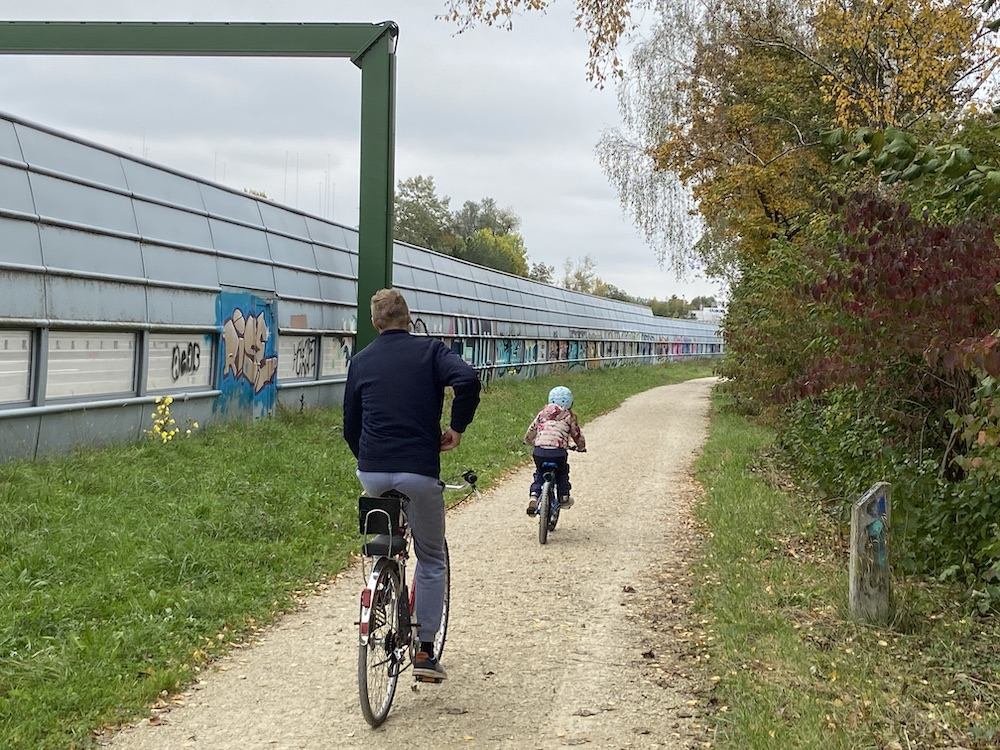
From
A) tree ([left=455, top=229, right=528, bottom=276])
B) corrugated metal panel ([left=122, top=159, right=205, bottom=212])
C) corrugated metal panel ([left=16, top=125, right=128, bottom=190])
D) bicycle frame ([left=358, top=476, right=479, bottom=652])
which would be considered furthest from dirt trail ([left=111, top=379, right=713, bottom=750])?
tree ([left=455, top=229, right=528, bottom=276])

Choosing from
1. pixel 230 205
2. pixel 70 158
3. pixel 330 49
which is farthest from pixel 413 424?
pixel 230 205

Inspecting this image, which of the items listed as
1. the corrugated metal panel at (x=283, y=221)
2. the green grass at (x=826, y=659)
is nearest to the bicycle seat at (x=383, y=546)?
the green grass at (x=826, y=659)

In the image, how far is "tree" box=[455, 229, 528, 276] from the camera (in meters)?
87.9

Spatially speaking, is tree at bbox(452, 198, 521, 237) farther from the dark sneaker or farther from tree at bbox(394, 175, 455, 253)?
the dark sneaker

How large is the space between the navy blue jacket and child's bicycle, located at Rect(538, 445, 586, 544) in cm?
426

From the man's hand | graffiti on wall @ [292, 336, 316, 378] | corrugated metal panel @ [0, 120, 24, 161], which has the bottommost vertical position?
the man's hand

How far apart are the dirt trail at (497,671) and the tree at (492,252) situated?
75.6 meters

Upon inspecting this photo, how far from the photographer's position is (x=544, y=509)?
9.12 m

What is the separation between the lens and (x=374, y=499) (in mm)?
4785

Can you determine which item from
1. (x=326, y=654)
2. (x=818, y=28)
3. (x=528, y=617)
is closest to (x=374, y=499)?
(x=326, y=654)

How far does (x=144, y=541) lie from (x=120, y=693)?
299 centimetres

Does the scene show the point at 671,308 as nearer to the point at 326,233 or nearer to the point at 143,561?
the point at 326,233

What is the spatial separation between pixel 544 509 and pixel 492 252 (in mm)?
80787

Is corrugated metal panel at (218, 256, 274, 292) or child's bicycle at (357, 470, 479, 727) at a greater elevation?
corrugated metal panel at (218, 256, 274, 292)
